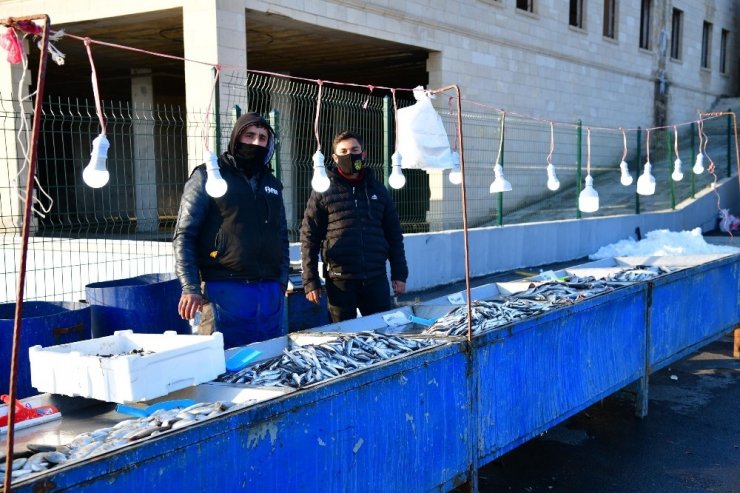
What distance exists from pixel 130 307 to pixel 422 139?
3003 mm

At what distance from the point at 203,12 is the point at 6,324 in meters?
8.31

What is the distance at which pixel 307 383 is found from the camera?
3254 mm

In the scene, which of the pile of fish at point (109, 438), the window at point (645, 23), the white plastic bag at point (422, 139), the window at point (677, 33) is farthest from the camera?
the window at point (677, 33)

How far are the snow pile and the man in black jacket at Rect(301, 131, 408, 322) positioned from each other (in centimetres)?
813

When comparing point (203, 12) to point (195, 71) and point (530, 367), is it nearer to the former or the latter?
point (195, 71)

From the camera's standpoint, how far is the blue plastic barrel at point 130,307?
16.2ft

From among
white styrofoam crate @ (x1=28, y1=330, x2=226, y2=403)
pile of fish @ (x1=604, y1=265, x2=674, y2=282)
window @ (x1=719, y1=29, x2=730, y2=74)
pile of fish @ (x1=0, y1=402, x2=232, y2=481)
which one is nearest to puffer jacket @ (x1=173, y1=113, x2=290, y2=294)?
white styrofoam crate @ (x1=28, y1=330, x2=226, y2=403)

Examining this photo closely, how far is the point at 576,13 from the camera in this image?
21.2 metres

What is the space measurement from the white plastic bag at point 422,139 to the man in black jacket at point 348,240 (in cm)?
106

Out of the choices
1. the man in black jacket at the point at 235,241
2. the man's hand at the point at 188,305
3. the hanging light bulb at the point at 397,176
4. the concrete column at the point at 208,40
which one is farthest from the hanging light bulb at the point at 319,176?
the concrete column at the point at 208,40

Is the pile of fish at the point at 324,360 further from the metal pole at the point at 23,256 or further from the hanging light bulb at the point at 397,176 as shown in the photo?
the hanging light bulb at the point at 397,176

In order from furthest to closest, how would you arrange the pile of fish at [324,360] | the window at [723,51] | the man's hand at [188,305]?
the window at [723,51]
the man's hand at [188,305]
the pile of fish at [324,360]

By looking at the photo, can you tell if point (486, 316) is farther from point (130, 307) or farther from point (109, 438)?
point (109, 438)

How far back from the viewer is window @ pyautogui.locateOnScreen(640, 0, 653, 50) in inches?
984
